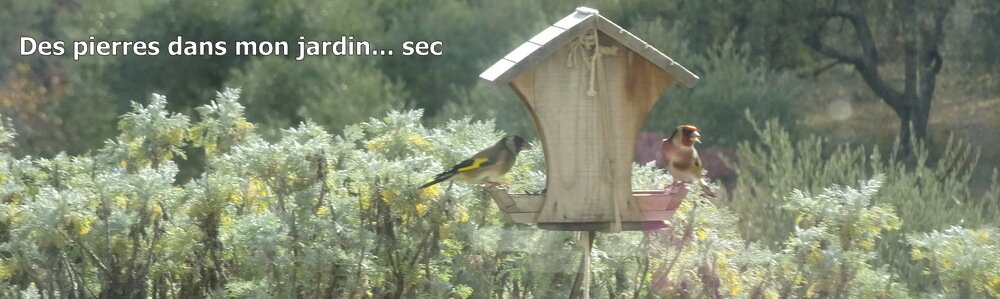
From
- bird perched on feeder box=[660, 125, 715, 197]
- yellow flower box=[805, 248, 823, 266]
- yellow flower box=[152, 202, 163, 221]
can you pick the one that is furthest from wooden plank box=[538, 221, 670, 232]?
yellow flower box=[152, 202, 163, 221]

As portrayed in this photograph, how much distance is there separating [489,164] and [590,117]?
0.43 metres

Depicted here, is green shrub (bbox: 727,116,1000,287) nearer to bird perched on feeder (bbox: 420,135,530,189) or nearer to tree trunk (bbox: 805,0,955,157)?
bird perched on feeder (bbox: 420,135,530,189)

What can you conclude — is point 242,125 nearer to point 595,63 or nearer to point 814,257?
point 595,63

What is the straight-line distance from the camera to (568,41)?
13.6 feet

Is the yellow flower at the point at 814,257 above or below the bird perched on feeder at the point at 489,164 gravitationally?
below

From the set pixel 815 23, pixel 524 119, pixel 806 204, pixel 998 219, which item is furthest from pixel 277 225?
pixel 815 23

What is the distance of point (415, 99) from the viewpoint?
1708 cm

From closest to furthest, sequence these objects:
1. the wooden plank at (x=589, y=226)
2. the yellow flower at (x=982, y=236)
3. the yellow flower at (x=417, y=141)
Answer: the wooden plank at (x=589, y=226), the yellow flower at (x=982, y=236), the yellow flower at (x=417, y=141)

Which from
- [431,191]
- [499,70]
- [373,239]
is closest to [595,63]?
[499,70]

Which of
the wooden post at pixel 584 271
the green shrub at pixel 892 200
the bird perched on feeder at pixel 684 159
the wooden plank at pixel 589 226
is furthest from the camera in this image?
the green shrub at pixel 892 200

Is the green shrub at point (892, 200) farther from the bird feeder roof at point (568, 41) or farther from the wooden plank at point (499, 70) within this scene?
the wooden plank at point (499, 70)

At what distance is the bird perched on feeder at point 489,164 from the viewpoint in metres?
4.52

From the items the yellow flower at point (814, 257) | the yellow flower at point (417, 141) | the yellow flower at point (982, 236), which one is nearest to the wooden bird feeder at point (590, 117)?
the yellow flower at point (814, 257)

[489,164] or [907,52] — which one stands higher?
[907,52]
